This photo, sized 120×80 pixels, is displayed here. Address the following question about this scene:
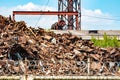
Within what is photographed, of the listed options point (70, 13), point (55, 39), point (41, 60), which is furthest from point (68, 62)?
point (70, 13)

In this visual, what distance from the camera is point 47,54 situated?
20922 mm

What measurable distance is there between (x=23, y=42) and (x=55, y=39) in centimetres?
302

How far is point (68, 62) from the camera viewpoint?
20250 mm

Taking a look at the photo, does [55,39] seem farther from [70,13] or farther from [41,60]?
[70,13]

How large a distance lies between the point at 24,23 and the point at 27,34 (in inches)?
38.0

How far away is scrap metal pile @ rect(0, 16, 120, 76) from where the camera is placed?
63.1ft

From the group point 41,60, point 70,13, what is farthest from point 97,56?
point 70,13

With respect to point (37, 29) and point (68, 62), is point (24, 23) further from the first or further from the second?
point (68, 62)

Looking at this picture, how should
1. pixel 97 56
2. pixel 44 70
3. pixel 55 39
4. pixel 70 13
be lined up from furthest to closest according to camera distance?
1. pixel 70 13
2. pixel 55 39
3. pixel 97 56
4. pixel 44 70

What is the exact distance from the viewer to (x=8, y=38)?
2050cm

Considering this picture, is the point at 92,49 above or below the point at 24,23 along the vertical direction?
below

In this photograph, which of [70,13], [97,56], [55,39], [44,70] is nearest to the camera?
[44,70]

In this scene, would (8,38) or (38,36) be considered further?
(38,36)

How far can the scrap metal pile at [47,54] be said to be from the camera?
757 inches
